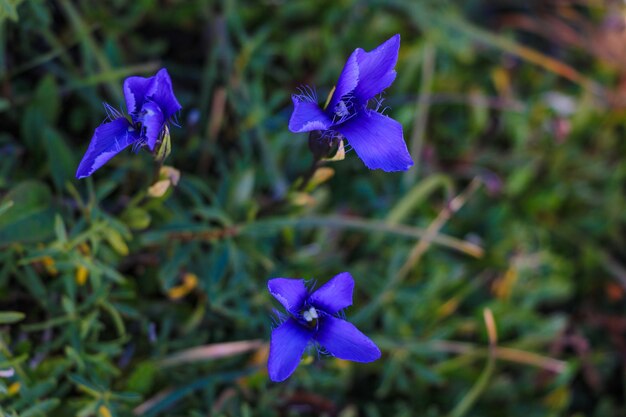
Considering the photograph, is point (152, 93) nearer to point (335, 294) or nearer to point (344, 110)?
point (344, 110)

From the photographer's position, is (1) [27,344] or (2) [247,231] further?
(2) [247,231]

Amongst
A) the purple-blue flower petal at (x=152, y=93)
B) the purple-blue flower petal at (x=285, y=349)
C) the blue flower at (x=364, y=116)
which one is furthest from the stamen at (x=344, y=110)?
the purple-blue flower petal at (x=285, y=349)

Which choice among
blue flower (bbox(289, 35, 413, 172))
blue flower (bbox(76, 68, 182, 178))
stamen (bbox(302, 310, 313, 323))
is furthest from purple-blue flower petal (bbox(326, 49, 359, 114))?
stamen (bbox(302, 310, 313, 323))

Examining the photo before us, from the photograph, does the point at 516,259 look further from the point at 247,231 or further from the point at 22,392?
the point at 22,392

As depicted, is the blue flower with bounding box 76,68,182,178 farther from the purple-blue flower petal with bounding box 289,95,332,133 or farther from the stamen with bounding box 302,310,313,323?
the stamen with bounding box 302,310,313,323

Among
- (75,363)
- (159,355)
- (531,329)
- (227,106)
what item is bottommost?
(531,329)

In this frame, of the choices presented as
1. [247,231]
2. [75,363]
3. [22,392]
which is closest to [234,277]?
[247,231]

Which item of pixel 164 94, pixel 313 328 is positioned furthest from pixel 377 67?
pixel 313 328

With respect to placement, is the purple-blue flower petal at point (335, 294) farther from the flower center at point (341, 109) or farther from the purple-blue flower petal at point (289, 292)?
the flower center at point (341, 109)
